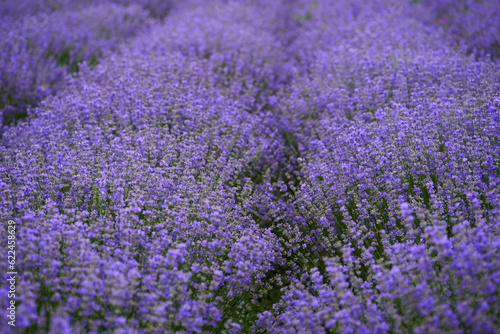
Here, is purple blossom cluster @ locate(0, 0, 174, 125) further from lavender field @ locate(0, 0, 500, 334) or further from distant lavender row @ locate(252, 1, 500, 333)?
distant lavender row @ locate(252, 1, 500, 333)

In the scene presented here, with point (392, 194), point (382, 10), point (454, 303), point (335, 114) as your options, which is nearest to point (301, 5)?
point (382, 10)

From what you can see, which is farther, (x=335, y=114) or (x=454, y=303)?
(x=335, y=114)

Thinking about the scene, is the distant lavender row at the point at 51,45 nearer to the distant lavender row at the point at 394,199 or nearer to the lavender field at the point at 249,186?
the lavender field at the point at 249,186

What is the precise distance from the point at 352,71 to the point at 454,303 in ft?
11.6

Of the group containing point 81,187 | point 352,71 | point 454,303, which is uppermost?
point 352,71

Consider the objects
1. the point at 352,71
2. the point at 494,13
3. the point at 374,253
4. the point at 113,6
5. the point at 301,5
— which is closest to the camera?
the point at 374,253

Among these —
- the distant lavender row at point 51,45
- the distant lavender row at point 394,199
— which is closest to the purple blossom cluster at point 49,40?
the distant lavender row at point 51,45

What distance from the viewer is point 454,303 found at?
2088mm

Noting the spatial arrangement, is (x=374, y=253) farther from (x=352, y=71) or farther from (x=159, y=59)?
(x=159, y=59)

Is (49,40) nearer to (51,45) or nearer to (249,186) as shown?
(51,45)

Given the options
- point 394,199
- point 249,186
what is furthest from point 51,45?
point 394,199

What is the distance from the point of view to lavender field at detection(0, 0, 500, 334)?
2.12 m

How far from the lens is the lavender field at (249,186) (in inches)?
83.3

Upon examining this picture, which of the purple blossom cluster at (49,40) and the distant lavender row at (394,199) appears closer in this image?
the distant lavender row at (394,199)
